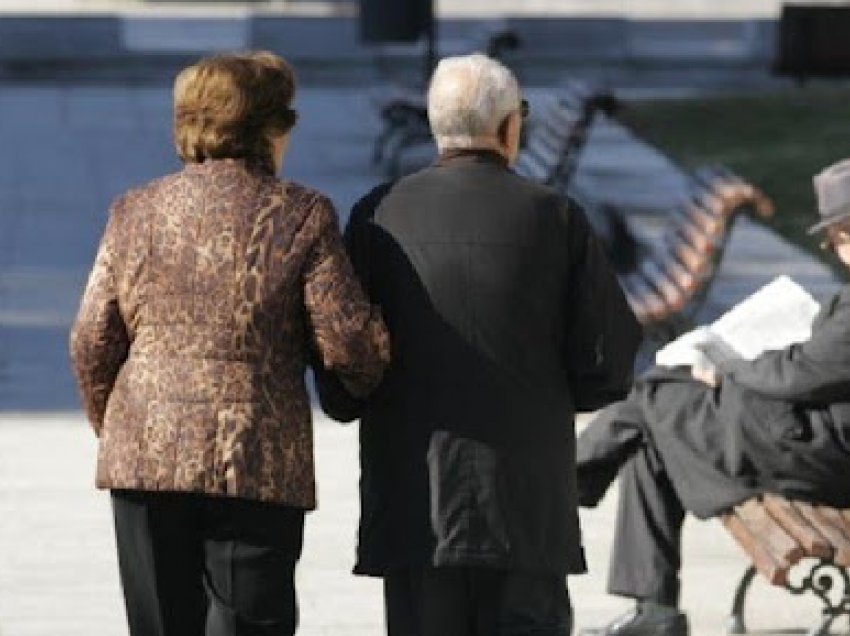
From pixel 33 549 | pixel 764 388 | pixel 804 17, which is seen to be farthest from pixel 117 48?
pixel 764 388

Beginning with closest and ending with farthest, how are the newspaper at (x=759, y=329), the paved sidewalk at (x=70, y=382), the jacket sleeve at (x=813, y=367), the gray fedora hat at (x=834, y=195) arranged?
the gray fedora hat at (x=834, y=195)
the jacket sleeve at (x=813, y=367)
the newspaper at (x=759, y=329)
the paved sidewalk at (x=70, y=382)

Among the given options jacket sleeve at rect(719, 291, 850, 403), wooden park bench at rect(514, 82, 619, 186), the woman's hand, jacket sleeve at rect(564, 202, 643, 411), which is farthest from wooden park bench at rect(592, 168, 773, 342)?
jacket sleeve at rect(564, 202, 643, 411)

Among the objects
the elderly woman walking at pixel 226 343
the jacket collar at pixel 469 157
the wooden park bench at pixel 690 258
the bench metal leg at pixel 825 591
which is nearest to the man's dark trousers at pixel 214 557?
the elderly woman walking at pixel 226 343

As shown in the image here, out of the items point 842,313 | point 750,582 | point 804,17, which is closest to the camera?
point 842,313

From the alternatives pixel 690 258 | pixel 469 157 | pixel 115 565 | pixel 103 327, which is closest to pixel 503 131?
pixel 469 157

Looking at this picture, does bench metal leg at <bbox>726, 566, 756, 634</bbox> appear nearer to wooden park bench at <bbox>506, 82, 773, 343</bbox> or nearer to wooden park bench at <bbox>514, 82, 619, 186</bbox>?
wooden park bench at <bbox>506, 82, 773, 343</bbox>

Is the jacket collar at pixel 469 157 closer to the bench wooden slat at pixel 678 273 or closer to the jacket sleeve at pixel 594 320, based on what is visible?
the jacket sleeve at pixel 594 320

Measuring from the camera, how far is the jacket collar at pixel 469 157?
672 centimetres

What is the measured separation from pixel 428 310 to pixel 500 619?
0.65m

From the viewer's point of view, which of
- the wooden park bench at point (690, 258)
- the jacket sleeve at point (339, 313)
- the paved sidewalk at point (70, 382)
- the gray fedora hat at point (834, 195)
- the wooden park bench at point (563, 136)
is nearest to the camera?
the jacket sleeve at point (339, 313)

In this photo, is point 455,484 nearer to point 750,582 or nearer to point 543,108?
point 750,582

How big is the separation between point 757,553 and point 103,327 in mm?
2396

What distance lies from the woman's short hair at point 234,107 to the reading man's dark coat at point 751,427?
199cm

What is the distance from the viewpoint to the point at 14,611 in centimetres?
933
